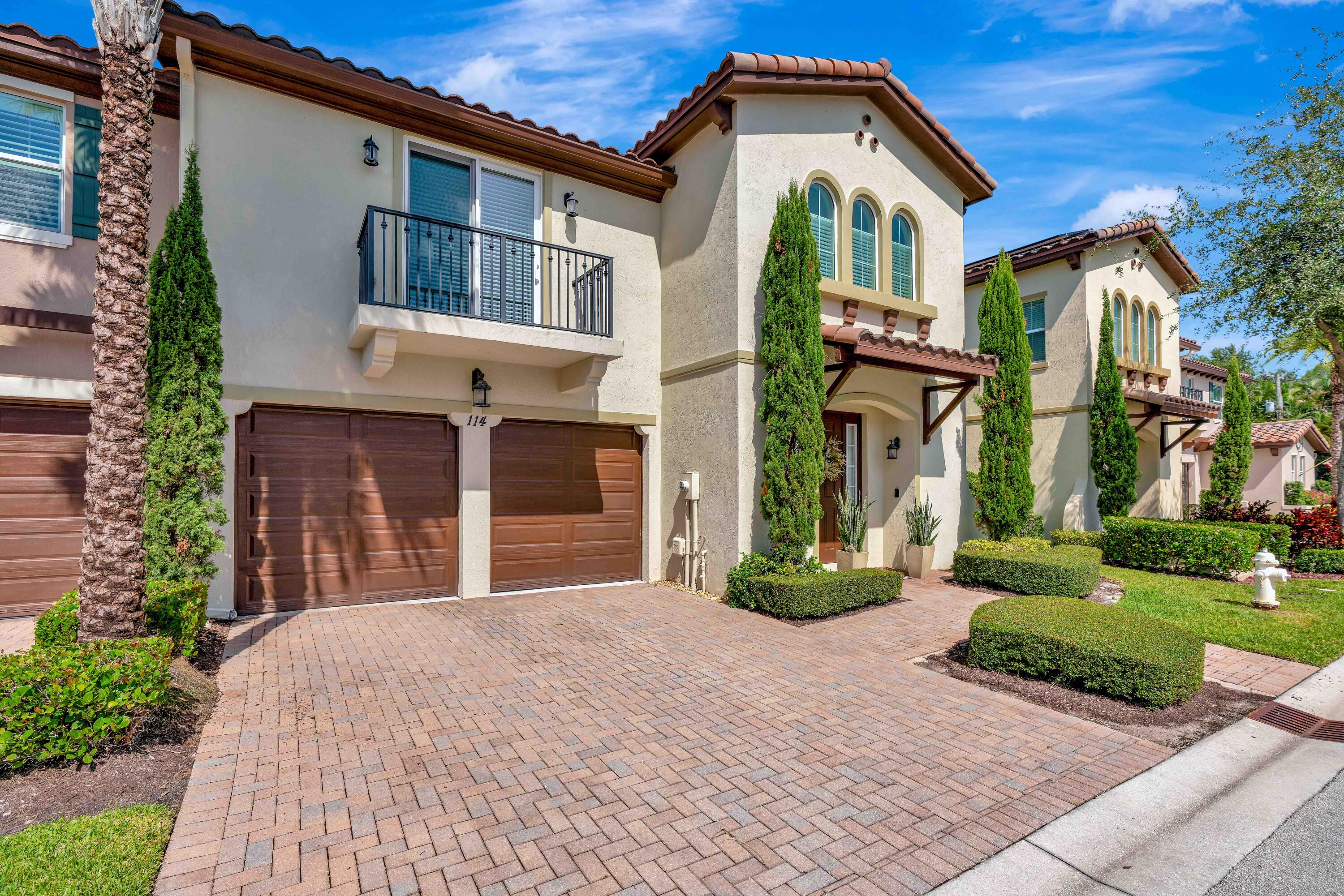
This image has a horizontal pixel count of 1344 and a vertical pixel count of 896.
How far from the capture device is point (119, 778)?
3.73 m

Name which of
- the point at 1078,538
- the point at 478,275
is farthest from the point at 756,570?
the point at 1078,538

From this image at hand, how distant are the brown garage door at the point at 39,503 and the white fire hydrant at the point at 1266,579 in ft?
48.4

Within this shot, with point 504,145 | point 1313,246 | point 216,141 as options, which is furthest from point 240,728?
point 1313,246

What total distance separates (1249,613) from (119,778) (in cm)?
1178

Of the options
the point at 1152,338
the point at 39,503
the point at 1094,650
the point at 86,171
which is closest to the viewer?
the point at 1094,650

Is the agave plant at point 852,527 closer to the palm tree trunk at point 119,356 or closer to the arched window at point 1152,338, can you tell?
the palm tree trunk at point 119,356

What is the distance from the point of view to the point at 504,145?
9.29m

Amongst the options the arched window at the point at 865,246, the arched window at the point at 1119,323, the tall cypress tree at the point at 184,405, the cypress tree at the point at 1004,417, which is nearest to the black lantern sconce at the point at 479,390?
the tall cypress tree at the point at 184,405

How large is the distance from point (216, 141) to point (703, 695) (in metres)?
8.41

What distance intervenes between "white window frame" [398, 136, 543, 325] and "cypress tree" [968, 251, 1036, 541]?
8.33m

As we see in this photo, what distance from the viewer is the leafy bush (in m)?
8.66

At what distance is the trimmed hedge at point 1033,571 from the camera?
9.35 metres

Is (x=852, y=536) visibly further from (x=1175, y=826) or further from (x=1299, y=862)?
(x=1299, y=862)

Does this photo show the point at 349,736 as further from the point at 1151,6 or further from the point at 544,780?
the point at 1151,6
